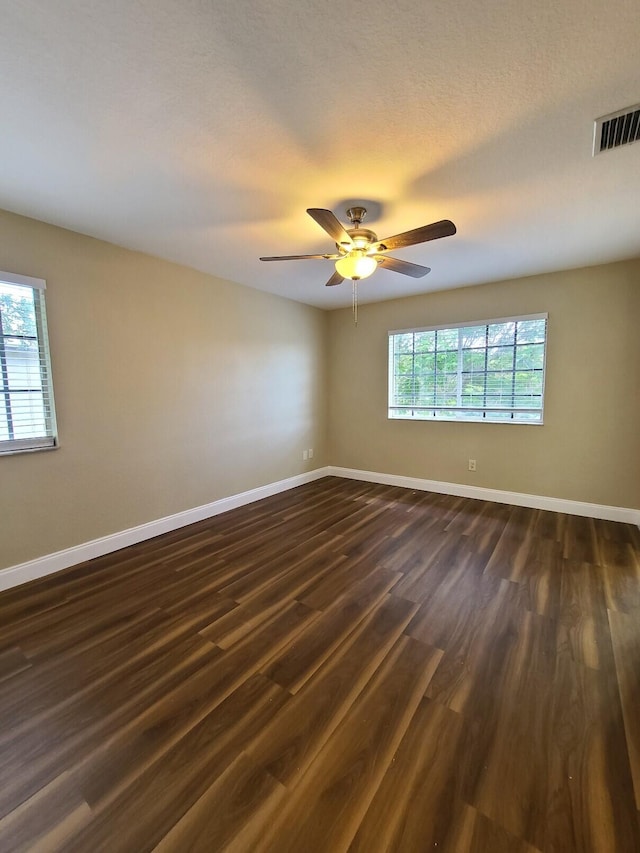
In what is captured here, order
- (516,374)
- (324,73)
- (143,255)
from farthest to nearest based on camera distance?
1. (516,374)
2. (143,255)
3. (324,73)

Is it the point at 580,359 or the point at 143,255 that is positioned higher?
the point at 143,255

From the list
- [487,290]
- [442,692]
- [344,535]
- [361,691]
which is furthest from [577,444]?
[361,691]

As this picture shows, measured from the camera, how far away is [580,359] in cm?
350

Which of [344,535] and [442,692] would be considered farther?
[344,535]

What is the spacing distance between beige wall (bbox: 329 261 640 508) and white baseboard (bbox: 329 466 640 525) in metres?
0.06

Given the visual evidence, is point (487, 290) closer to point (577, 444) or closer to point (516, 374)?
point (516, 374)

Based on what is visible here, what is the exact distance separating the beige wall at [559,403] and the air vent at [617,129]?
82.3 inches

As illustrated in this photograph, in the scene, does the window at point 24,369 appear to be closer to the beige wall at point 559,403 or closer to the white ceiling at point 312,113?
the white ceiling at point 312,113

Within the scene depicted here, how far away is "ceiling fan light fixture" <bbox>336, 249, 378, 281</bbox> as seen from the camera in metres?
2.31

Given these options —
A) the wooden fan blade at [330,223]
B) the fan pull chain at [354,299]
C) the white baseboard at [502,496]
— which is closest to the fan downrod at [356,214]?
the wooden fan blade at [330,223]

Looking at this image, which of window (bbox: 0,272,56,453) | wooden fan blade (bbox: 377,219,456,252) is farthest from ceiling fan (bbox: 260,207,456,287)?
window (bbox: 0,272,56,453)

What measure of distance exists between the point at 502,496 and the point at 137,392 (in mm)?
3890

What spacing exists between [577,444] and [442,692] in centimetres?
304

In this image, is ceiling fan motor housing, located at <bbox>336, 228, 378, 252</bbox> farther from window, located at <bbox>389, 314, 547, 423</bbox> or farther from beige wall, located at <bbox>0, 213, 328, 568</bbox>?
window, located at <bbox>389, 314, 547, 423</bbox>
